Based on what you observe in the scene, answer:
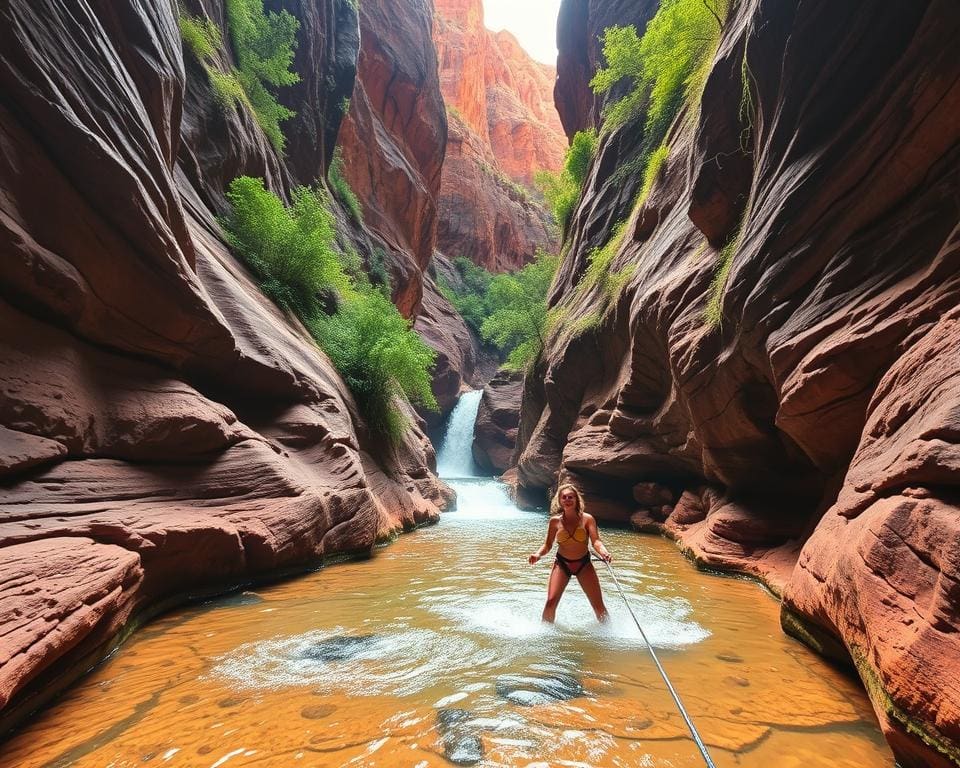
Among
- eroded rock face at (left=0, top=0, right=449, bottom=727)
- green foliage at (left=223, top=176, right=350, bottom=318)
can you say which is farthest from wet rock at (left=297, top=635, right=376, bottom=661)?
green foliage at (left=223, top=176, right=350, bottom=318)

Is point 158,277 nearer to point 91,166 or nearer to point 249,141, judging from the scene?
point 91,166

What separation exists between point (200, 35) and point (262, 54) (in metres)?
4.32

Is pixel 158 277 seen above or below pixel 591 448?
above

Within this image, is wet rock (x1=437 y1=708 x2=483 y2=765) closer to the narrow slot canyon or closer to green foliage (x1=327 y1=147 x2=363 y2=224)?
the narrow slot canyon

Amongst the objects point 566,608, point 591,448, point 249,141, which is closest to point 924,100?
point 566,608

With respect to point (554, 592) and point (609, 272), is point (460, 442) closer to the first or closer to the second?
point (609, 272)

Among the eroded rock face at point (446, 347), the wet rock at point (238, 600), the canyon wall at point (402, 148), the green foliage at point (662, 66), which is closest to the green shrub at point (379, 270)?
the canyon wall at point (402, 148)

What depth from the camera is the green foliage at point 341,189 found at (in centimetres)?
2054

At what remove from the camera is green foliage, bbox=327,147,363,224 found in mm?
20538

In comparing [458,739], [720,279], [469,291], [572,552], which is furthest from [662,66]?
[469,291]

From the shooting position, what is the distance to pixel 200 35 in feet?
34.7

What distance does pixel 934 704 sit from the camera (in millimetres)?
→ 2307

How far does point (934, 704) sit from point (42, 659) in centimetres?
509

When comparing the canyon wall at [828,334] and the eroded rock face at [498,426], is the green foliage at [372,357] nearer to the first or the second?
the canyon wall at [828,334]
